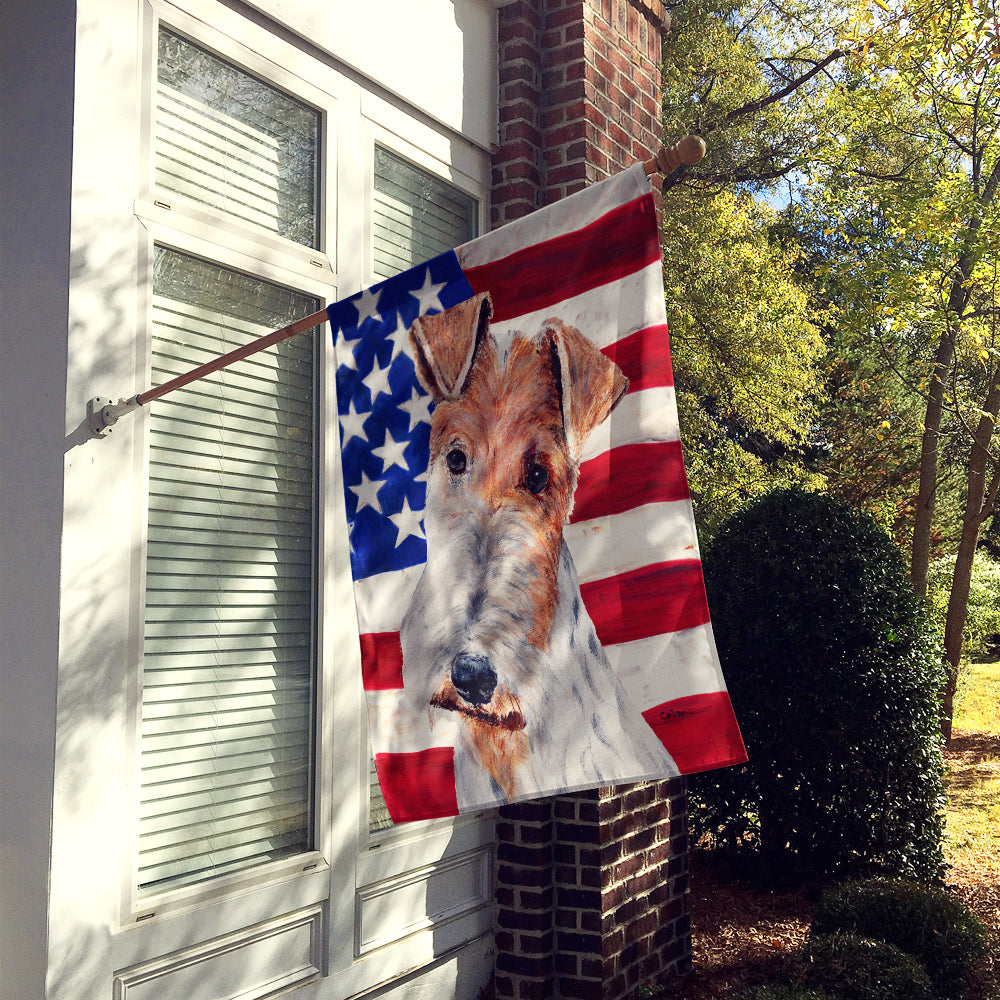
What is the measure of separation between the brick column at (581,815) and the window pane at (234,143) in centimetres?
122

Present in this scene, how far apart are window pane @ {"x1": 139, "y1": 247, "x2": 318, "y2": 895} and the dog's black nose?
107cm

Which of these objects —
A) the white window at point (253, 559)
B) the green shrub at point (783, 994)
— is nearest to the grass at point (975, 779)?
the green shrub at point (783, 994)

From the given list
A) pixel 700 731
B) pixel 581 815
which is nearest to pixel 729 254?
pixel 581 815

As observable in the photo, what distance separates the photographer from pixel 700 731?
2.25m

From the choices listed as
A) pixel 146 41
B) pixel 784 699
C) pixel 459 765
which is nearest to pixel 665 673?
pixel 459 765

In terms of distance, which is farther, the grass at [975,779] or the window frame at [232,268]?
the grass at [975,779]

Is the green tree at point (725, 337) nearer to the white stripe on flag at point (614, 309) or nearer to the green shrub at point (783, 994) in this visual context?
the green shrub at point (783, 994)

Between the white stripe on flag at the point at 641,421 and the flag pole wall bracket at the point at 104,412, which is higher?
the flag pole wall bracket at the point at 104,412

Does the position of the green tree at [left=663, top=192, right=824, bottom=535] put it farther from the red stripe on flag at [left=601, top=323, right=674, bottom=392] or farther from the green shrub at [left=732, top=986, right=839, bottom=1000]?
the red stripe on flag at [left=601, top=323, right=674, bottom=392]

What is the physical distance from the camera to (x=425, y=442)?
8.41 ft

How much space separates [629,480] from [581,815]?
2438 millimetres

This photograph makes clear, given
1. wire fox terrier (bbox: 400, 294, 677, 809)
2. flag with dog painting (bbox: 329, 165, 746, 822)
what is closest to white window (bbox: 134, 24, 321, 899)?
flag with dog painting (bbox: 329, 165, 746, 822)

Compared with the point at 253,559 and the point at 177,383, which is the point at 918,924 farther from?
the point at 177,383

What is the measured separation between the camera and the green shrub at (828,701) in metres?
5.82
